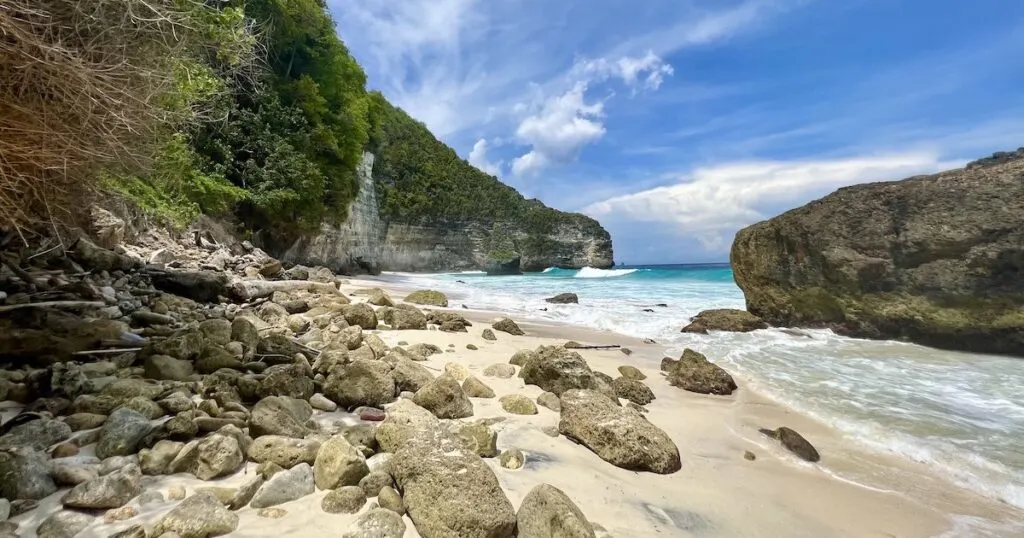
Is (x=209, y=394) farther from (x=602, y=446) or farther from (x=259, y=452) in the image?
(x=602, y=446)

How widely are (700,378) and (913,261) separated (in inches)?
274

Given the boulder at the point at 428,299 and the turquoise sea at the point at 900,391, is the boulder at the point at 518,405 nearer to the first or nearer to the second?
the turquoise sea at the point at 900,391

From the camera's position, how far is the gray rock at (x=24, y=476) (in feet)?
6.00

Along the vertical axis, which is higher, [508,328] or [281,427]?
[281,427]

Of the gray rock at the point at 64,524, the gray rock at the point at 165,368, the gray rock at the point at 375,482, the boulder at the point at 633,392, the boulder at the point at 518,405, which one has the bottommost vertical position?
the boulder at the point at 633,392

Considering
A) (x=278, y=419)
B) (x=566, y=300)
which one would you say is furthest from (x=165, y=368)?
(x=566, y=300)

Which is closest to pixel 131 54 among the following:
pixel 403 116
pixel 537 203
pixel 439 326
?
pixel 439 326

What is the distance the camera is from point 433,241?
168ft

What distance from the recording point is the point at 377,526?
76.9 inches

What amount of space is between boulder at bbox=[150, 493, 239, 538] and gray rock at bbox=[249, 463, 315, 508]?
6.0 inches

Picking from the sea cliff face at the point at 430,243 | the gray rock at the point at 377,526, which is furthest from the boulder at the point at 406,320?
the sea cliff face at the point at 430,243

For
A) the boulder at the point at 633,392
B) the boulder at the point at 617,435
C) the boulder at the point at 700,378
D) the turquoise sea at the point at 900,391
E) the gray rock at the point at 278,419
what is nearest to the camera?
the gray rock at the point at 278,419

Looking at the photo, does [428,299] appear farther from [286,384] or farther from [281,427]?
[281,427]

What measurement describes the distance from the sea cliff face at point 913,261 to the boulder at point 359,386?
33.6ft
